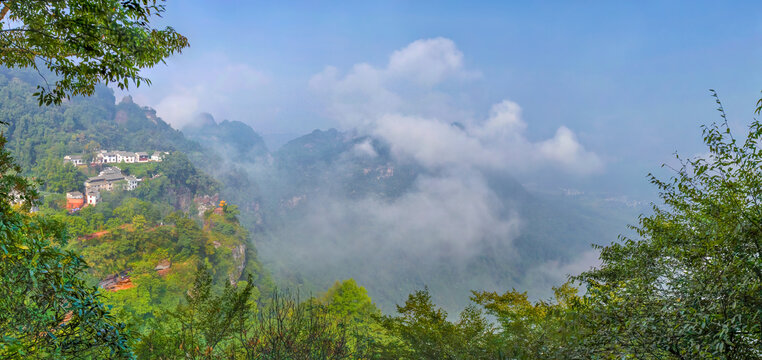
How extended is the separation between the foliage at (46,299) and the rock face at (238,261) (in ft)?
145

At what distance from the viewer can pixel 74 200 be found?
46094 mm

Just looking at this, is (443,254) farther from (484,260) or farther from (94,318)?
(94,318)

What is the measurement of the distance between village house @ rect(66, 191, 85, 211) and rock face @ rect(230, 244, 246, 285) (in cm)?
2134

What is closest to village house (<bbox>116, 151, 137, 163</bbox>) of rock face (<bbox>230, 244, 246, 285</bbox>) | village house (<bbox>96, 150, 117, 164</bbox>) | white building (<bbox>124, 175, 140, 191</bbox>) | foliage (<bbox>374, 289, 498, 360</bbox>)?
village house (<bbox>96, 150, 117, 164</bbox>)

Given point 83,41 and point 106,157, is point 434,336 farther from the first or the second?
point 106,157

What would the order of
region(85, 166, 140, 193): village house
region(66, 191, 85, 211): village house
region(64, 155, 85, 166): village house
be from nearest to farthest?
region(66, 191, 85, 211): village house → region(85, 166, 140, 193): village house → region(64, 155, 85, 166): village house

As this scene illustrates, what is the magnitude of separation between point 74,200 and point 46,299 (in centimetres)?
5871

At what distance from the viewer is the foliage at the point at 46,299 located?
253cm

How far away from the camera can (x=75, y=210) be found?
142 ft

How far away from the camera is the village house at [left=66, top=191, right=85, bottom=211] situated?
149 feet

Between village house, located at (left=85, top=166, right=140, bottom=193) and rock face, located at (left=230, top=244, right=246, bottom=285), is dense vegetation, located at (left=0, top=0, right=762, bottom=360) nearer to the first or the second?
rock face, located at (left=230, top=244, right=246, bottom=285)

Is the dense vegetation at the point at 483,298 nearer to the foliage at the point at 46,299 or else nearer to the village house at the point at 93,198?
the foliage at the point at 46,299

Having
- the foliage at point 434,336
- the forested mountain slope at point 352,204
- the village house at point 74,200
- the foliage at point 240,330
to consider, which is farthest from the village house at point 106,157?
the foliage at point 434,336

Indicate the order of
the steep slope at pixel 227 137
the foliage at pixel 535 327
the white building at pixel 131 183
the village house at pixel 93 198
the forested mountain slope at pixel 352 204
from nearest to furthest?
the foliage at pixel 535 327 < the village house at pixel 93 198 < the white building at pixel 131 183 < the forested mountain slope at pixel 352 204 < the steep slope at pixel 227 137
